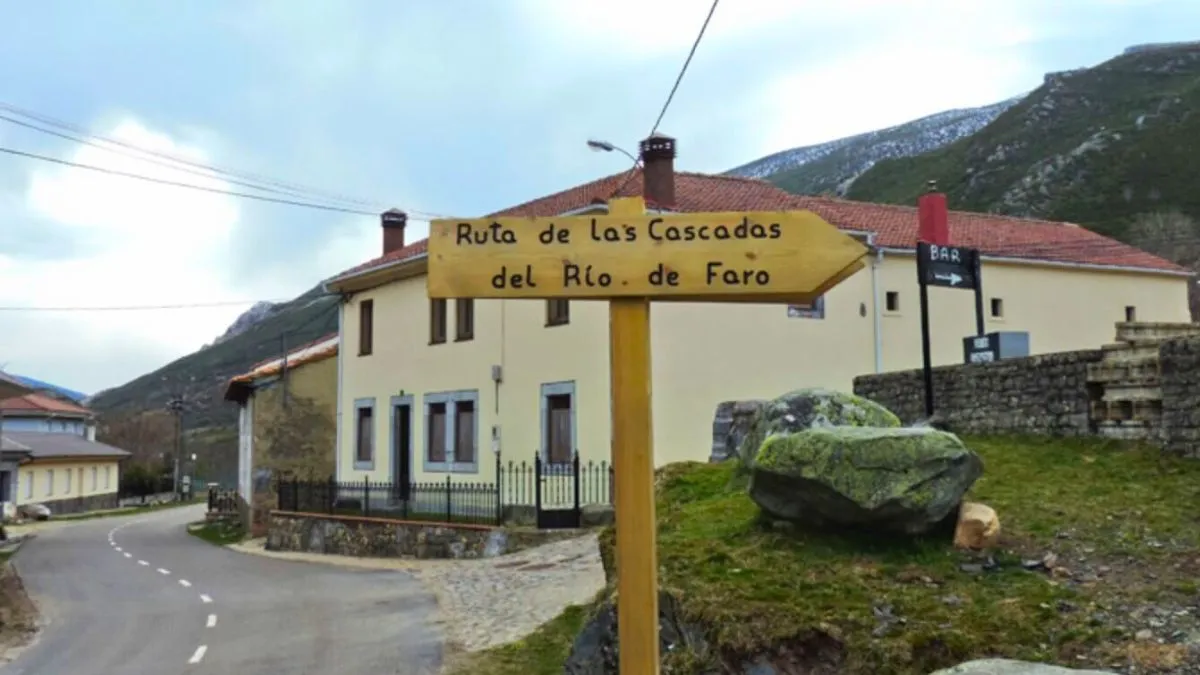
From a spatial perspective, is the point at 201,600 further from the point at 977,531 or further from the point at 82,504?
the point at 82,504

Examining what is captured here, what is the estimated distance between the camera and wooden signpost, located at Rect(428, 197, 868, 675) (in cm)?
394

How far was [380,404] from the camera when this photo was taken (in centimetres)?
2681

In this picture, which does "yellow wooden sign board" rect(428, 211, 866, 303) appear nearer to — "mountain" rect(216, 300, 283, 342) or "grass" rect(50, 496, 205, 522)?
"grass" rect(50, 496, 205, 522)

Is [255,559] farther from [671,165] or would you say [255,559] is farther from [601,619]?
[601,619]

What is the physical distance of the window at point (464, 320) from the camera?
23.7 metres

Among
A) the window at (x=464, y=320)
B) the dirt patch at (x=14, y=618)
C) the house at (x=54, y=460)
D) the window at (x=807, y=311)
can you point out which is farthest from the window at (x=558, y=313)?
the house at (x=54, y=460)

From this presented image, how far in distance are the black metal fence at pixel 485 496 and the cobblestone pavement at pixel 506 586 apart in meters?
1.55

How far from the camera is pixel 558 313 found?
2172cm

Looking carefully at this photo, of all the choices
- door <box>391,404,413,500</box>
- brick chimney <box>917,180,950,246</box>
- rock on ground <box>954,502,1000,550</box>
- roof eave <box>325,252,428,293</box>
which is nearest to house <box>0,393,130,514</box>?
roof eave <box>325,252,428,293</box>

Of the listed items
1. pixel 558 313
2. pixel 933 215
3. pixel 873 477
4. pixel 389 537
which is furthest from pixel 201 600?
pixel 933 215

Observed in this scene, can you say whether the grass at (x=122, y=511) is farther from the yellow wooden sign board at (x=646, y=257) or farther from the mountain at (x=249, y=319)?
the mountain at (x=249, y=319)

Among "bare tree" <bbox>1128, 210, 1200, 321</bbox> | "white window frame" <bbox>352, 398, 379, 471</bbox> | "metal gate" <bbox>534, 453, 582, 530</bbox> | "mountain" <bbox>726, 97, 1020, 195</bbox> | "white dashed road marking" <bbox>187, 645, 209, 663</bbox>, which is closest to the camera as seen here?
"white dashed road marking" <bbox>187, 645, 209, 663</bbox>

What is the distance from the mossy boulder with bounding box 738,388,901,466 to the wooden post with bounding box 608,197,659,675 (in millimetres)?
6273

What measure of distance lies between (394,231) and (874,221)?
13769 millimetres
